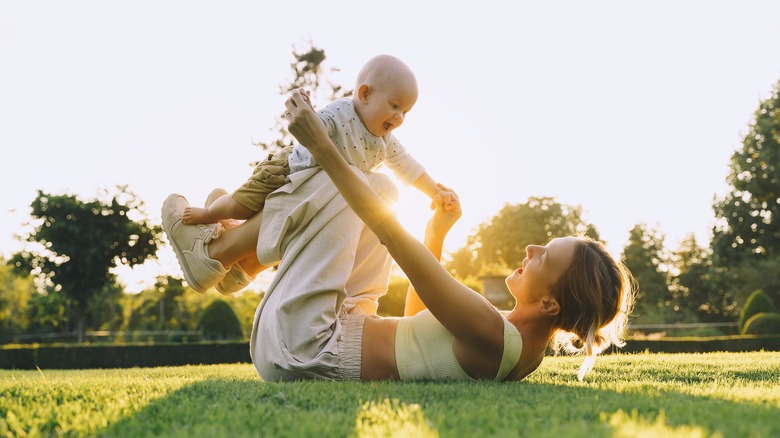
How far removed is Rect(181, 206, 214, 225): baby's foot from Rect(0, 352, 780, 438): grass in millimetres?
1422

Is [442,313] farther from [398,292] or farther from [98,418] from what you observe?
[398,292]

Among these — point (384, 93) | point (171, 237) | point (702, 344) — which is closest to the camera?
point (384, 93)

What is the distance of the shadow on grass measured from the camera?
65.5 inches

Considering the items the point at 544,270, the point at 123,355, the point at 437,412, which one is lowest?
the point at 123,355

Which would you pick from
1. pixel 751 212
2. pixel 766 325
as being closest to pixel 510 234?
pixel 751 212

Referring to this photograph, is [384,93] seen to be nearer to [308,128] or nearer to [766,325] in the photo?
[308,128]

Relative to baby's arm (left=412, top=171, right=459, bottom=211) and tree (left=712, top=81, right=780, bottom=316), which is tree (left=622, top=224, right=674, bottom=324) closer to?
tree (left=712, top=81, right=780, bottom=316)

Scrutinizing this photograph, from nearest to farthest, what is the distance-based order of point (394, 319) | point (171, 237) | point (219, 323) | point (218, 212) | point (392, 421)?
point (392, 421), point (394, 319), point (218, 212), point (171, 237), point (219, 323)

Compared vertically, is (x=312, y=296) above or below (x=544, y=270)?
below

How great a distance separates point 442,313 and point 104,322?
141ft

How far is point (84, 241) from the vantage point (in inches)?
915

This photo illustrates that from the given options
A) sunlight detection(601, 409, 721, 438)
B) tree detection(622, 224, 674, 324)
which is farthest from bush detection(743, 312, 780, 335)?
tree detection(622, 224, 674, 324)

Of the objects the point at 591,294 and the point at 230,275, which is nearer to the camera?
the point at 591,294

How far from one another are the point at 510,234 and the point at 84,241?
30.1 metres
